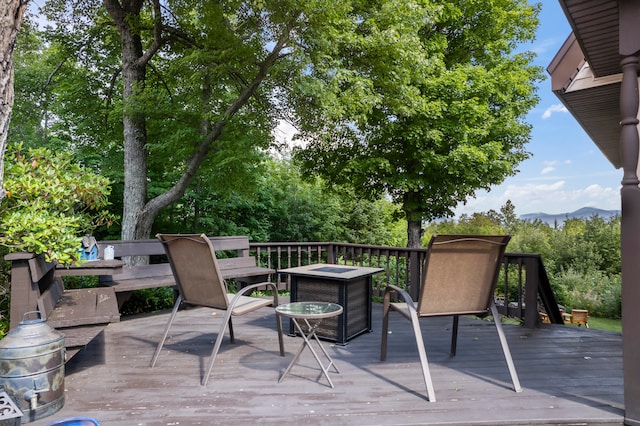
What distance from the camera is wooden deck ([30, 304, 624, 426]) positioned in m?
2.26

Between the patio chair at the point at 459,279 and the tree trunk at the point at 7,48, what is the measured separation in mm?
2795

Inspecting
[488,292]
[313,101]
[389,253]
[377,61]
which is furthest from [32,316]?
[377,61]

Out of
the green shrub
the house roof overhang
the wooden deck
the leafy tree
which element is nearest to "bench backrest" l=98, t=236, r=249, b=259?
the wooden deck

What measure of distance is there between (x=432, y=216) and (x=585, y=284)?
13.2 feet

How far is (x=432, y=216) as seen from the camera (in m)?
11.6

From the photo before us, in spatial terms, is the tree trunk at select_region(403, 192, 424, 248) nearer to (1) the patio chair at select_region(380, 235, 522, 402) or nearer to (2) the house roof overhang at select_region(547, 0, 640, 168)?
(2) the house roof overhang at select_region(547, 0, 640, 168)

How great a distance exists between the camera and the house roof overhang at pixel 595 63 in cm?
250

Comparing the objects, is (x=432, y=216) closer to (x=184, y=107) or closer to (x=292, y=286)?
(x=184, y=107)

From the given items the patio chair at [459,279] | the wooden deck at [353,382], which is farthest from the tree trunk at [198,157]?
the patio chair at [459,279]

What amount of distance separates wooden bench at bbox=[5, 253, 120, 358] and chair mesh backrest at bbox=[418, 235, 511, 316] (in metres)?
2.19

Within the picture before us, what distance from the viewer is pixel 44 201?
10.4 feet

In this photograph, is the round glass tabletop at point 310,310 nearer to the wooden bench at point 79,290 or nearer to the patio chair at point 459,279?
the patio chair at point 459,279

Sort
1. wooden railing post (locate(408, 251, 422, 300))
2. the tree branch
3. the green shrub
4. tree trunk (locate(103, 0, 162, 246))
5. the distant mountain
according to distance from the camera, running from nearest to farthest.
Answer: wooden railing post (locate(408, 251, 422, 300)), the tree branch, tree trunk (locate(103, 0, 162, 246)), the green shrub, the distant mountain

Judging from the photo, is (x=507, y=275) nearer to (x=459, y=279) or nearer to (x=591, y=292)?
(x=459, y=279)
